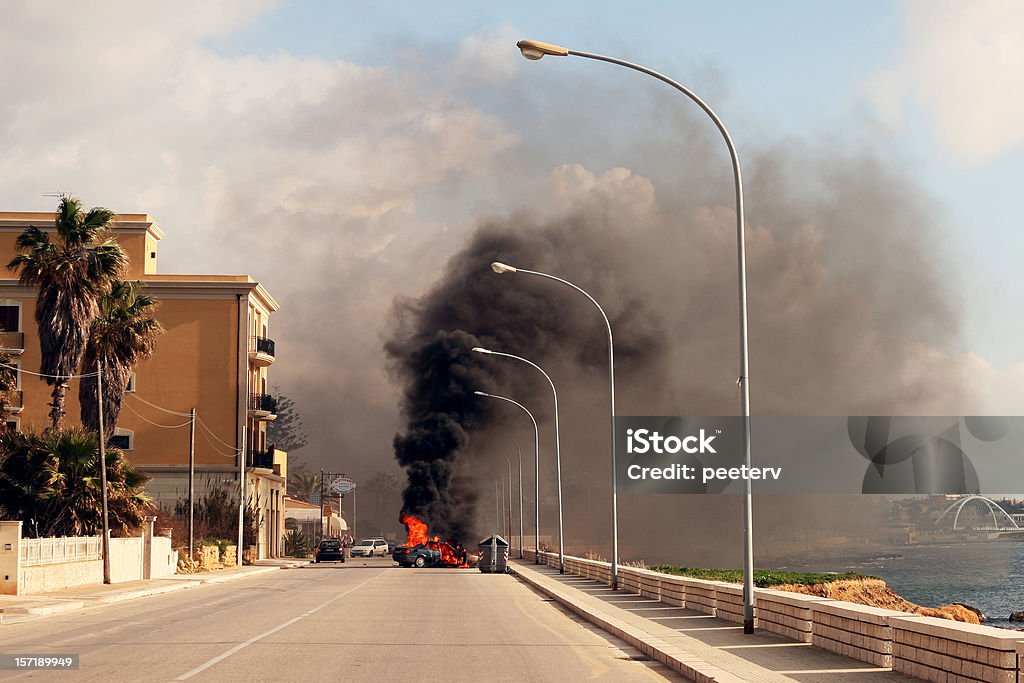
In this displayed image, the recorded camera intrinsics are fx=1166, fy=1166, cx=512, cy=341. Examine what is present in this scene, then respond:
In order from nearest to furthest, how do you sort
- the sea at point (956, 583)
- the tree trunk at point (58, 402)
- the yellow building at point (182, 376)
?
1. the tree trunk at point (58, 402)
2. the yellow building at point (182, 376)
3. the sea at point (956, 583)

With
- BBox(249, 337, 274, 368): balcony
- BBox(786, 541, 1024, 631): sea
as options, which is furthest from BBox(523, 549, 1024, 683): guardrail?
BBox(786, 541, 1024, 631): sea

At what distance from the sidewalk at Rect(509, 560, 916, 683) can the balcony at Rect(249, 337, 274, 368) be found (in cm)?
5007

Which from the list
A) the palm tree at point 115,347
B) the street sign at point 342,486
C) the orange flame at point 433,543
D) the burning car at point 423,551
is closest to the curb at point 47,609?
the palm tree at point 115,347

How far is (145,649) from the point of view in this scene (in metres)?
16.8

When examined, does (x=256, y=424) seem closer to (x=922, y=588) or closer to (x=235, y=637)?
(x=235, y=637)

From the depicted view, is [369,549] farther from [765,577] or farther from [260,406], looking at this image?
[765,577]

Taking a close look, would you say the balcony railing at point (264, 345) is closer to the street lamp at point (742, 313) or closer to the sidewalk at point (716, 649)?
the sidewalk at point (716, 649)

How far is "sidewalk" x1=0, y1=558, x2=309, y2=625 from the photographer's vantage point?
81.5ft

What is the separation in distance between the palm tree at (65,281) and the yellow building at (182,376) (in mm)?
26566

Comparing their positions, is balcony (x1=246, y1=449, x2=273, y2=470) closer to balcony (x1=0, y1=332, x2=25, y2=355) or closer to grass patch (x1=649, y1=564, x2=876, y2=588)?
balcony (x1=0, y1=332, x2=25, y2=355)

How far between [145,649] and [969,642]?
11.3 m

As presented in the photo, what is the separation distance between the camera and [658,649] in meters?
16.0

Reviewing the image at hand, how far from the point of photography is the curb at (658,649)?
13.1 m

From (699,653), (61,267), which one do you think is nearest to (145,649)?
(699,653)
